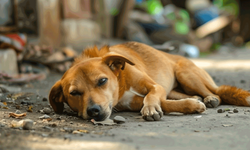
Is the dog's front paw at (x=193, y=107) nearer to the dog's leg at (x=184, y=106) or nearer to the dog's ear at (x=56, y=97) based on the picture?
the dog's leg at (x=184, y=106)

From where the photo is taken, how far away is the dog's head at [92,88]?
282cm

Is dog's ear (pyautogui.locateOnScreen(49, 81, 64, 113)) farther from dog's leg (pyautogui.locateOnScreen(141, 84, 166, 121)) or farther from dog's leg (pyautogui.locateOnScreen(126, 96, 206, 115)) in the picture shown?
dog's leg (pyautogui.locateOnScreen(126, 96, 206, 115))

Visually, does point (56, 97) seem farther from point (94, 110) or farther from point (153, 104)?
point (153, 104)

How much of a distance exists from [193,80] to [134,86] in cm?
100

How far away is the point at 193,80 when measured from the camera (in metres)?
4.06

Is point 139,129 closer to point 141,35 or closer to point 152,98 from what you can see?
point 152,98

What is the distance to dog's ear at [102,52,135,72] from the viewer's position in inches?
122

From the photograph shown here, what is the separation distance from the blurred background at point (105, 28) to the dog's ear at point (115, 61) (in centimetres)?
229

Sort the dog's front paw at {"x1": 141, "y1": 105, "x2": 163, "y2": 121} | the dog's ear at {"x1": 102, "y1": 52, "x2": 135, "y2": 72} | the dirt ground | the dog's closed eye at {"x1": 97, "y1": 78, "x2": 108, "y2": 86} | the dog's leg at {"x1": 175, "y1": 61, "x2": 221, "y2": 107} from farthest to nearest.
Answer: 1. the dog's leg at {"x1": 175, "y1": 61, "x2": 221, "y2": 107}
2. the dog's ear at {"x1": 102, "y1": 52, "x2": 135, "y2": 72}
3. the dog's closed eye at {"x1": 97, "y1": 78, "x2": 108, "y2": 86}
4. the dog's front paw at {"x1": 141, "y1": 105, "x2": 163, "y2": 121}
5. the dirt ground

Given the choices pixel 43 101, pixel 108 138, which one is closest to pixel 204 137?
pixel 108 138

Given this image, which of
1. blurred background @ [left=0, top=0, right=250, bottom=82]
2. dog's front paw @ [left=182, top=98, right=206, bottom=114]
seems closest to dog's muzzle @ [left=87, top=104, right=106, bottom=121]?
dog's front paw @ [left=182, top=98, right=206, bottom=114]

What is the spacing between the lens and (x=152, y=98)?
313 centimetres

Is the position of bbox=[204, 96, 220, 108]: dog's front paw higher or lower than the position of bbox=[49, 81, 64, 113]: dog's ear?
lower

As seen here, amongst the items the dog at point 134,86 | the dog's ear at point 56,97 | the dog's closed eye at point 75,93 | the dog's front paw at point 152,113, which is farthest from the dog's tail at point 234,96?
the dog's ear at point 56,97
